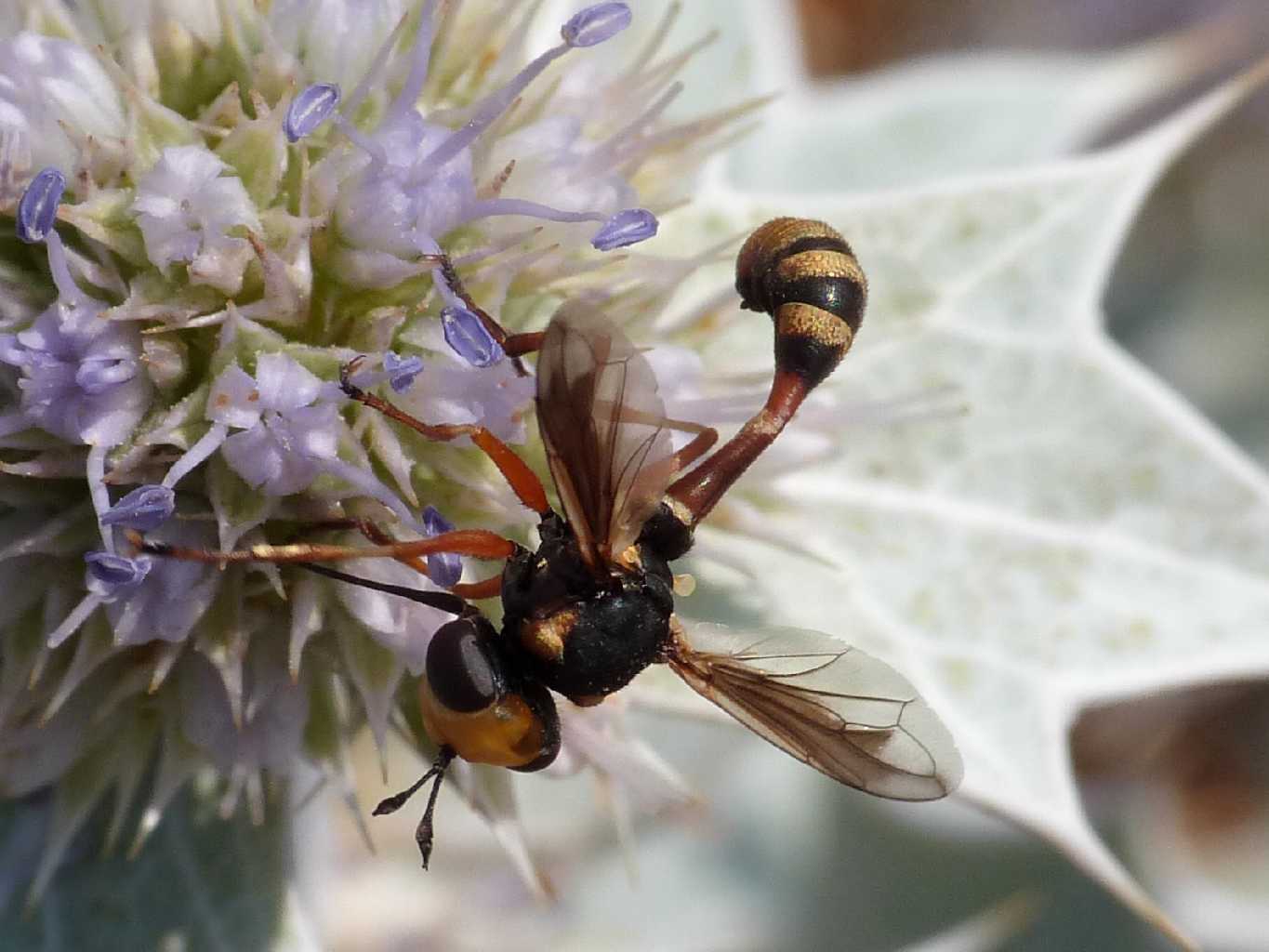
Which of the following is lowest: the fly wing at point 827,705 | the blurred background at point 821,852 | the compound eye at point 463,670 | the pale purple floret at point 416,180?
the blurred background at point 821,852

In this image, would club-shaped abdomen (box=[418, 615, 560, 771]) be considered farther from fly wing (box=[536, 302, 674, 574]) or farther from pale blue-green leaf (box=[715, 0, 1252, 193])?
pale blue-green leaf (box=[715, 0, 1252, 193])

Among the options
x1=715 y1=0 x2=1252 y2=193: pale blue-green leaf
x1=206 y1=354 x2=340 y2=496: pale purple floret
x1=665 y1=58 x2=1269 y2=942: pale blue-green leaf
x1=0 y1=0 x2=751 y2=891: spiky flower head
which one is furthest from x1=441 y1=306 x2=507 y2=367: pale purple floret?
x1=715 y1=0 x2=1252 y2=193: pale blue-green leaf

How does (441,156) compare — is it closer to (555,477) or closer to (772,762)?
(555,477)

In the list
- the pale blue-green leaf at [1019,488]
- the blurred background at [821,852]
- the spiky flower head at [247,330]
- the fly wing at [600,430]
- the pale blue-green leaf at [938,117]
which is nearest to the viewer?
the fly wing at [600,430]

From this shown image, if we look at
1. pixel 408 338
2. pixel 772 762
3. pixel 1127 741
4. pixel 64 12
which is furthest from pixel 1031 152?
pixel 1127 741

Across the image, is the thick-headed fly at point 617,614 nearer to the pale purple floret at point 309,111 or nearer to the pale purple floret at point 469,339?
the pale purple floret at point 469,339

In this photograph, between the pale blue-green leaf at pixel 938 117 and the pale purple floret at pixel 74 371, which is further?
the pale blue-green leaf at pixel 938 117

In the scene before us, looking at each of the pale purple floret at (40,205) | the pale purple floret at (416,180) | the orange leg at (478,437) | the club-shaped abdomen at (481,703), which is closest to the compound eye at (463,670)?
the club-shaped abdomen at (481,703)

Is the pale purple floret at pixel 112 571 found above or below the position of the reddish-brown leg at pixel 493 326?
below
